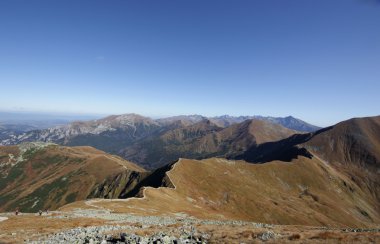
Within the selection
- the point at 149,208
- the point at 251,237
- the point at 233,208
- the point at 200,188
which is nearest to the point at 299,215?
the point at 233,208

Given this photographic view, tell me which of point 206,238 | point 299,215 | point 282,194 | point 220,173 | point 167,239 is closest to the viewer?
point 167,239

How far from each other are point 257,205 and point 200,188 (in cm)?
3293

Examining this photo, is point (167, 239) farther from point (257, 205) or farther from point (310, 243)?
point (257, 205)

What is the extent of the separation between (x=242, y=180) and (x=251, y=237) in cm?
15769

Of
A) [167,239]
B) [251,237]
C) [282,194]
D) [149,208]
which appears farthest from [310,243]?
[282,194]

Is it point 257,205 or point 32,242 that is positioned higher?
point 32,242

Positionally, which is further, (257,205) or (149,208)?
(257,205)

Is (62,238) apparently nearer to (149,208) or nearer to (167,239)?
(167,239)

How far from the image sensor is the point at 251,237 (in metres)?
29.9

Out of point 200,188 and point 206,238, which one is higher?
point 206,238

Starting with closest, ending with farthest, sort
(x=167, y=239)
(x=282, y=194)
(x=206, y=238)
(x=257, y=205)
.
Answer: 1. (x=167, y=239)
2. (x=206, y=238)
3. (x=257, y=205)
4. (x=282, y=194)

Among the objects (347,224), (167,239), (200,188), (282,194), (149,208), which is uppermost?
(167,239)

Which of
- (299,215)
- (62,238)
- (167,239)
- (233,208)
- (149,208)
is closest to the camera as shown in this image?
(167,239)

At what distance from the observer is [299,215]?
165375 mm
